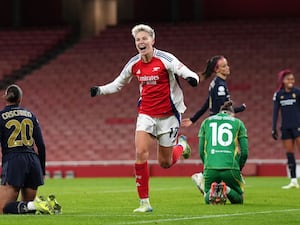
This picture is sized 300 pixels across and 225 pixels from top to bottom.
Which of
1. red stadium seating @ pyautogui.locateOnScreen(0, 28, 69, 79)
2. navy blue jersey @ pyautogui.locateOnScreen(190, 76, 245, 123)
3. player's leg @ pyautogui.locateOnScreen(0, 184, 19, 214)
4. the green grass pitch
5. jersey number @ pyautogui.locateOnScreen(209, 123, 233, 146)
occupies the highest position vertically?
red stadium seating @ pyautogui.locateOnScreen(0, 28, 69, 79)

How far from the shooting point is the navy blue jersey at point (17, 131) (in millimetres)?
12500

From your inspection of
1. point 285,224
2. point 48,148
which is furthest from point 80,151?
point 285,224

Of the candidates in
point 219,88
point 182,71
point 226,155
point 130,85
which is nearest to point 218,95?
point 219,88

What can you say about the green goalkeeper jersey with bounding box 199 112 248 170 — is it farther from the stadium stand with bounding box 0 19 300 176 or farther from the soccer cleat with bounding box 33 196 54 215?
the stadium stand with bounding box 0 19 300 176

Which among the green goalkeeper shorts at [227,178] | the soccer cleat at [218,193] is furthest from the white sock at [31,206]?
the green goalkeeper shorts at [227,178]

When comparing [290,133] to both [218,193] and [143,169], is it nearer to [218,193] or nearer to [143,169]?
[218,193]

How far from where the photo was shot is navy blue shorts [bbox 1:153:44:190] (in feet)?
40.7

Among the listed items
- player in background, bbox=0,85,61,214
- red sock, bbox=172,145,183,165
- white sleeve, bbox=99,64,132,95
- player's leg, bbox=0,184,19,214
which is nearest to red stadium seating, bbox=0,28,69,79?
red sock, bbox=172,145,183,165

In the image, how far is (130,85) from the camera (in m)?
31.1

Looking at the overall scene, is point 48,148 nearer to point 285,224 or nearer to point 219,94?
point 219,94

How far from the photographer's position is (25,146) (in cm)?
1256

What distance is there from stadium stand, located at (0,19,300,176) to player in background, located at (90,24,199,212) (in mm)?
14848

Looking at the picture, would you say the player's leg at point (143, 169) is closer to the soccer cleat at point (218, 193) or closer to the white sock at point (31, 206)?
the white sock at point (31, 206)

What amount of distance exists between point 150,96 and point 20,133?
1672 mm
